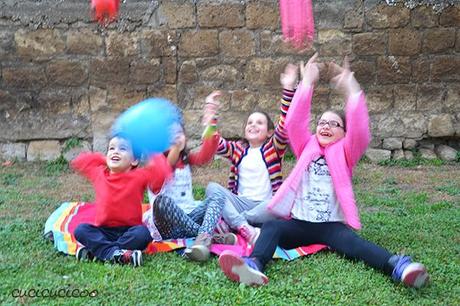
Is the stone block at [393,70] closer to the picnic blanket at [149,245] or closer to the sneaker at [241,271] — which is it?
the picnic blanket at [149,245]

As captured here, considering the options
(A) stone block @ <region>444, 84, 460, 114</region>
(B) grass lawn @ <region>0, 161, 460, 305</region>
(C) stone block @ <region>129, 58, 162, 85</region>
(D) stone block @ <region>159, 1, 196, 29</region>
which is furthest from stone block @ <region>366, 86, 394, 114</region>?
(C) stone block @ <region>129, 58, 162, 85</region>

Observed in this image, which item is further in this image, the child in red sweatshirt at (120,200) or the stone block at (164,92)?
the stone block at (164,92)

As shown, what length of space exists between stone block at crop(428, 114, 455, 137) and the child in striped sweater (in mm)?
3128

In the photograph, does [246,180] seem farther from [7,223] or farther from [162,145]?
[7,223]

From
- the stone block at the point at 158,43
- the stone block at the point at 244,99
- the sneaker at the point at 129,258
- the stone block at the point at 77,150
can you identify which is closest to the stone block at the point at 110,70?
the stone block at the point at 158,43

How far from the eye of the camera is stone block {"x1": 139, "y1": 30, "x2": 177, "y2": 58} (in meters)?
7.09

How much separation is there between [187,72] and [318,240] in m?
3.40

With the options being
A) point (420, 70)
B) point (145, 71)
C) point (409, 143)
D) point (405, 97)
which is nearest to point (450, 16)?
point (420, 70)

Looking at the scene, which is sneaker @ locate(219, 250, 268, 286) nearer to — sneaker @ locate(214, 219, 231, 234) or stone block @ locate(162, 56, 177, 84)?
sneaker @ locate(214, 219, 231, 234)

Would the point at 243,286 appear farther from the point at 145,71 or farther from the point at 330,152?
the point at 145,71

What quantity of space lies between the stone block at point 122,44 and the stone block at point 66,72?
35 centimetres

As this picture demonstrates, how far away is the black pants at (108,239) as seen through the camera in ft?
13.2

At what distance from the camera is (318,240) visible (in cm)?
421

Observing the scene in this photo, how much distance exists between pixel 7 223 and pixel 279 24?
11.7 ft
